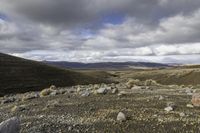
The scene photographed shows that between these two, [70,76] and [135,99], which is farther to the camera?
[70,76]

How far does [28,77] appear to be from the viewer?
6881cm

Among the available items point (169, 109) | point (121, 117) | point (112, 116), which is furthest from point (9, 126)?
point (169, 109)

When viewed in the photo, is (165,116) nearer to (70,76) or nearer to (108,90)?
(108,90)

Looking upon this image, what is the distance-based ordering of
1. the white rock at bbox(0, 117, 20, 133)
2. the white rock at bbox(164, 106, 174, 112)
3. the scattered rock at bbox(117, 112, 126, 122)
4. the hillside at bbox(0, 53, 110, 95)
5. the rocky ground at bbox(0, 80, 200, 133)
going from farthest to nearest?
the hillside at bbox(0, 53, 110, 95) → the white rock at bbox(164, 106, 174, 112) → the scattered rock at bbox(117, 112, 126, 122) → the rocky ground at bbox(0, 80, 200, 133) → the white rock at bbox(0, 117, 20, 133)

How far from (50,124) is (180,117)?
695 centimetres

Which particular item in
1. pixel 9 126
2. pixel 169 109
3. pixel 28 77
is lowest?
pixel 28 77

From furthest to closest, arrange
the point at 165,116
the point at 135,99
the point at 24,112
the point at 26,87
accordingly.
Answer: the point at 26,87
the point at 135,99
the point at 24,112
the point at 165,116

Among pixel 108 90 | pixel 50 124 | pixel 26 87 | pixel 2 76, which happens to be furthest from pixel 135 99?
pixel 2 76

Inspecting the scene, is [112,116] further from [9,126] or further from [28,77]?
[28,77]

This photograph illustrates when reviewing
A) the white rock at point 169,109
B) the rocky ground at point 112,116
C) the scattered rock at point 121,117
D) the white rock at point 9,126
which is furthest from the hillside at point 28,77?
the white rock at point 9,126

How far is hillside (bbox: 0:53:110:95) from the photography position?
6228cm

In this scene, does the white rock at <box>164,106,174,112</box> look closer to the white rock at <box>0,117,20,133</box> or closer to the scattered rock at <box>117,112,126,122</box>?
the scattered rock at <box>117,112,126,122</box>

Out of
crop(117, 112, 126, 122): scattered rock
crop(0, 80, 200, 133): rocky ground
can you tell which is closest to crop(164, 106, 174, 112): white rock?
crop(0, 80, 200, 133): rocky ground

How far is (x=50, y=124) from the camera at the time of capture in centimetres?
2025
